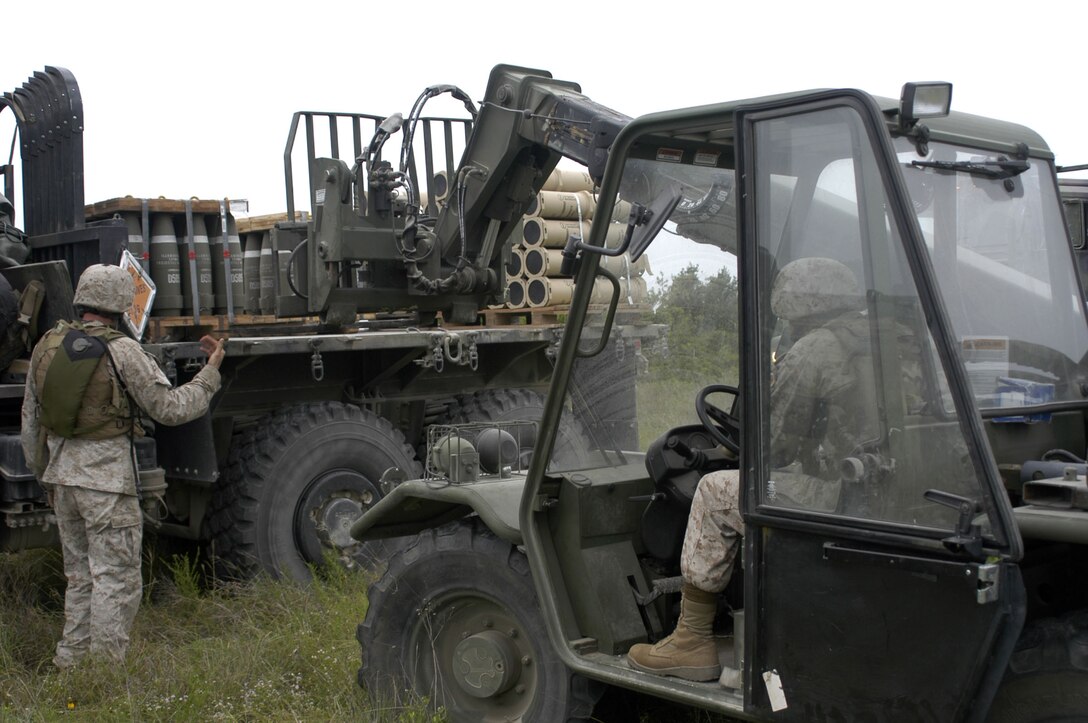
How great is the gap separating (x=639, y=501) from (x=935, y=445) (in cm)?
138

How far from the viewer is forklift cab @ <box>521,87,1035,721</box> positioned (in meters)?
3.03

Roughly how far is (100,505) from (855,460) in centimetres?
397

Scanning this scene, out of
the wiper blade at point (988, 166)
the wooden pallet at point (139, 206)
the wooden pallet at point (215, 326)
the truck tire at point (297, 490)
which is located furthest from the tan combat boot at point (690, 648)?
the wooden pallet at point (139, 206)

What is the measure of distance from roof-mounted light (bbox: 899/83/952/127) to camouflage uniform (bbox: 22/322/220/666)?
395 centimetres

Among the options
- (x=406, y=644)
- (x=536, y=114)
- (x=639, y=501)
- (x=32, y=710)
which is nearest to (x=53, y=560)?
(x=32, y=710)

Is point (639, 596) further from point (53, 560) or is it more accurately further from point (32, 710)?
point (53, 560)

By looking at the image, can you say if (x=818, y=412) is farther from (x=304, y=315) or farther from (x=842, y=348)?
(x=304, y=315)

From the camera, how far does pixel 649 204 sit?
12.4 feet

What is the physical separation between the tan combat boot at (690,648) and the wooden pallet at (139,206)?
5.59 metres

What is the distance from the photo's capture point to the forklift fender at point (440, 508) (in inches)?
169

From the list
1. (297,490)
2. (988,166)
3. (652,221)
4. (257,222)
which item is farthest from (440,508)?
(257,222)

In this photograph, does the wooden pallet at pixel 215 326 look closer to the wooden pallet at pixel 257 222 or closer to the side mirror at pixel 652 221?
the wooden pallet at pixel 257 222

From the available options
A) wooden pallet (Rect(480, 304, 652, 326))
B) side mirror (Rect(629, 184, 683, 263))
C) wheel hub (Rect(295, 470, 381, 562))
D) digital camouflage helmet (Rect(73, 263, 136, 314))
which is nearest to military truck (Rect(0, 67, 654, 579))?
wheel hub (Rect(295, 470, 381, 562))

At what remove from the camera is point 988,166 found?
3826 mm
